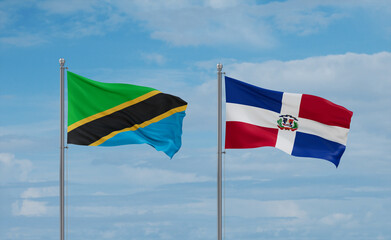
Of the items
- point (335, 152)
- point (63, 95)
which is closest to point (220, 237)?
point (335, 152)

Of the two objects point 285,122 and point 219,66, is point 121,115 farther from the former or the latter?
point 285,122

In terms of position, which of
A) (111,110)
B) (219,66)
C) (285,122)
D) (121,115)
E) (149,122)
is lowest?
(285,122)

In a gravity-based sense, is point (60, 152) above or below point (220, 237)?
above

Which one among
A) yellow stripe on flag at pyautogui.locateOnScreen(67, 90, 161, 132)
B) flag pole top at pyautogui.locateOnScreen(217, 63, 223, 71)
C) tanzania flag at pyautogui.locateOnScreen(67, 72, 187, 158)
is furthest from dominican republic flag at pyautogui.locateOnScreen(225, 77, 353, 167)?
yellow stripe on flag at pyautogui.locateOnScreen(67, 90, 161, 132)

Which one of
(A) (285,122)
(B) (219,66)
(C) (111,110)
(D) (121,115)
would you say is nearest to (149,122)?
(D) (121,115)

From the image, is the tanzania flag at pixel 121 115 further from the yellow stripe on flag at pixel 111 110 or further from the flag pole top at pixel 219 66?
the flag pole top at pixel 219 66

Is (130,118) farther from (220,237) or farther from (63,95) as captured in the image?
(220,237)

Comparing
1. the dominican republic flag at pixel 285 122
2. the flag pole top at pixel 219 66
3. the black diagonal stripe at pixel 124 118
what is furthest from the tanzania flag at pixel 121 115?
the dominican republic flag at pixel 285 122
